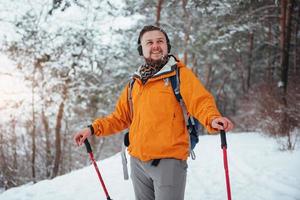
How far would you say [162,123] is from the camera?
2.33 m

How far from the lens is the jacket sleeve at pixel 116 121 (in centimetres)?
289

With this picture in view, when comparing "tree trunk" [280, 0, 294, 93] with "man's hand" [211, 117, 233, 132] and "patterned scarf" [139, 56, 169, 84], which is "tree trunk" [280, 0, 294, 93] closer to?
"patterned scarf" [139, 56, 169, 84]

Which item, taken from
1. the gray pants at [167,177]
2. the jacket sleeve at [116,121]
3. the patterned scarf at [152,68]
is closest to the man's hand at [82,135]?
the jacket sleeve at [116,121]

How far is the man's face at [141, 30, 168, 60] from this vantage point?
8.48 feet

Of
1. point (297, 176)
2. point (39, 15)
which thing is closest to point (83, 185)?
point (297, 176)

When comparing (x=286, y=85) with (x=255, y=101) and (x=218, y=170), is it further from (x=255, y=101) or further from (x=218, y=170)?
(x=218, y=170)

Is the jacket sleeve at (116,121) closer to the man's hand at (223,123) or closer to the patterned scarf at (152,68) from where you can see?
the patterned scarf at (152,68)

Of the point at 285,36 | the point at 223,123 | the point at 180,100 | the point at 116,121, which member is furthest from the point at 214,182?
the point at 285,36

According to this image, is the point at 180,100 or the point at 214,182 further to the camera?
the point at 214,182

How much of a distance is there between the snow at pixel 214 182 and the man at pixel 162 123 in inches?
97.1

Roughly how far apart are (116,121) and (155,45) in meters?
0.82

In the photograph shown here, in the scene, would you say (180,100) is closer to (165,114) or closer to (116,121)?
(165,114)

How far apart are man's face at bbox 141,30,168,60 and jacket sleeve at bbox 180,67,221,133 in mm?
273

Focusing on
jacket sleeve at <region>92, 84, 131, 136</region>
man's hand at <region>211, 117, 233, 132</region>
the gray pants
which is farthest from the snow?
man's hand at <region>211, 117, 233, 132</region>
